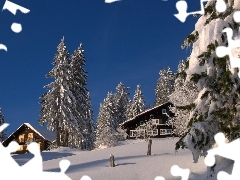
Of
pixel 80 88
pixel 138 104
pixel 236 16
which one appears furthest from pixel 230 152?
pixel 138 104

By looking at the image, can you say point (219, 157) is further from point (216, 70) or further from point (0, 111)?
point (0, 111)

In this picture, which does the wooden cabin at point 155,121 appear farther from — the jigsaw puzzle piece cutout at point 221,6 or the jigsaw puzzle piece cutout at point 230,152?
the jigsaw puzzle piece cutout at point 230,152

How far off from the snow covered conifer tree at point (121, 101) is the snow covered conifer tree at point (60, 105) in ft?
107

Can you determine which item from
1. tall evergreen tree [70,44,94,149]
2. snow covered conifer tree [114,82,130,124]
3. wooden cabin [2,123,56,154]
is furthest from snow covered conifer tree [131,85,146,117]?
tall evergreen tree [70,44,94,149]

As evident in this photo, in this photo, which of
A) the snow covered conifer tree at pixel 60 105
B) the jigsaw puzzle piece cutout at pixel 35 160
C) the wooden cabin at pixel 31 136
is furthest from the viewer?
the wooden cabin at pixel 31 136

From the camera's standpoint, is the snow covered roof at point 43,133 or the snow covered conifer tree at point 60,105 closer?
the snow covered conifer tree at point 60,105

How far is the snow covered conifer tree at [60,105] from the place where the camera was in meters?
51.4

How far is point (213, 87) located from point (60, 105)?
40045 millimetres

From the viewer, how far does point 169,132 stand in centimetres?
7100

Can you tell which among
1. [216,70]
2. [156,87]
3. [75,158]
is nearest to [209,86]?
[216,70]

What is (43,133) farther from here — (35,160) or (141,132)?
(35,160)

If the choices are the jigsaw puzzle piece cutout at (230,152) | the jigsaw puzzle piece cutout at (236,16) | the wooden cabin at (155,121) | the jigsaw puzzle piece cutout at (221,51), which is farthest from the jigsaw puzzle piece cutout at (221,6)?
the wooden cabin at (155,121)

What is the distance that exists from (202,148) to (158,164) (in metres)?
A: 13.2

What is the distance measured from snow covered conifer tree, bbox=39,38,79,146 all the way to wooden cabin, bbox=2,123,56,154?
36.6 feet
